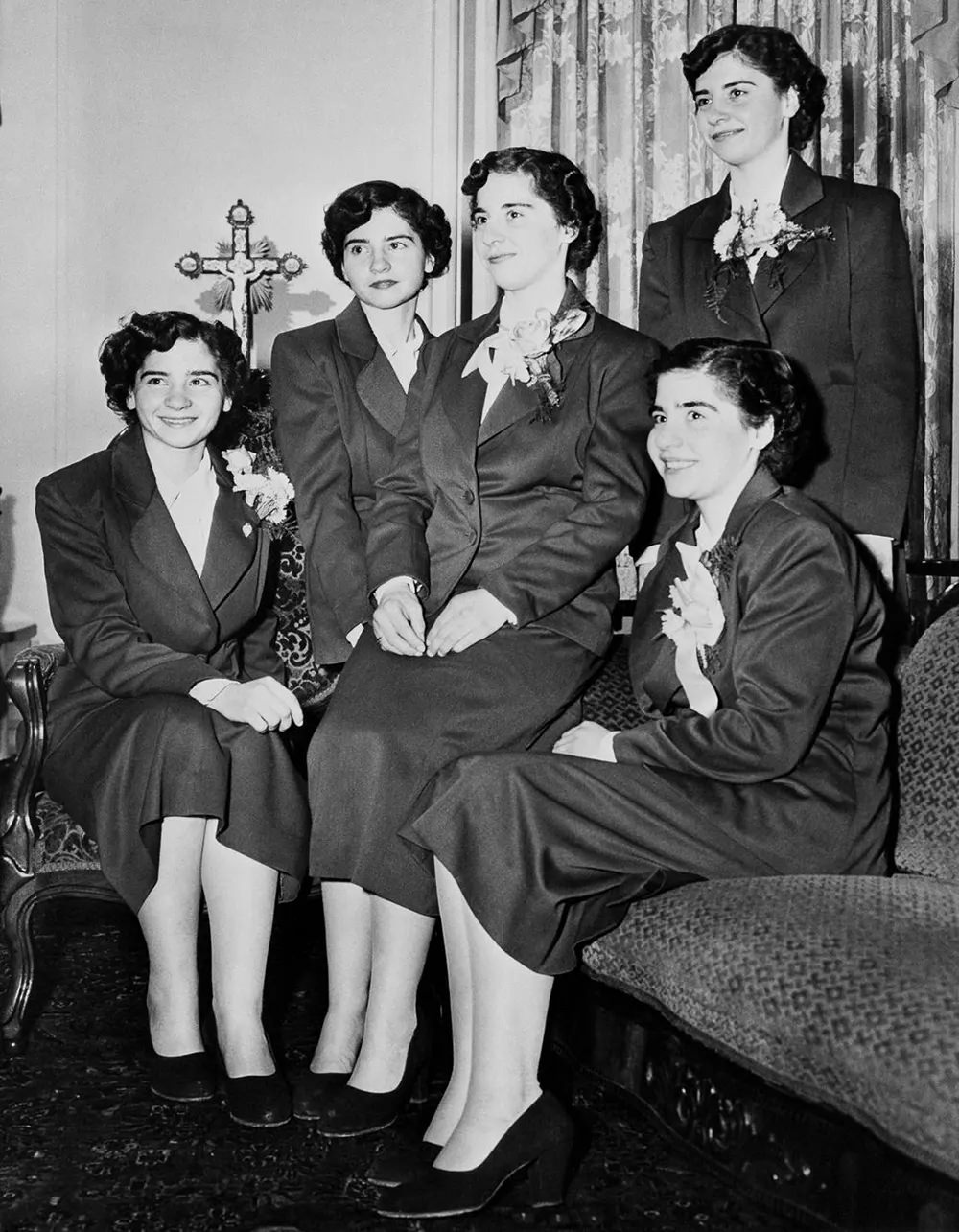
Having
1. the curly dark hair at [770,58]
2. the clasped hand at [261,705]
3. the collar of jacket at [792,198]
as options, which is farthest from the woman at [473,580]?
the curly dark hair at [770,58]

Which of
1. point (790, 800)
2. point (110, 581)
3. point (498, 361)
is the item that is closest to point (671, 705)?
point (790, 800)

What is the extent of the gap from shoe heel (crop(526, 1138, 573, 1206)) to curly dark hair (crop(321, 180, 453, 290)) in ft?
6.23

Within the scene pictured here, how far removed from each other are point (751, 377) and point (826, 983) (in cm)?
109

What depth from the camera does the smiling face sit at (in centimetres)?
245

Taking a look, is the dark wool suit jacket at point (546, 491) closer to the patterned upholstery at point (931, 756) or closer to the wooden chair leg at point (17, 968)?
the patterned upholstery at point (931, 756)

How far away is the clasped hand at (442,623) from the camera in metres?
2.63

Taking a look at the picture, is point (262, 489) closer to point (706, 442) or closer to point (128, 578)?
point (128, 578)

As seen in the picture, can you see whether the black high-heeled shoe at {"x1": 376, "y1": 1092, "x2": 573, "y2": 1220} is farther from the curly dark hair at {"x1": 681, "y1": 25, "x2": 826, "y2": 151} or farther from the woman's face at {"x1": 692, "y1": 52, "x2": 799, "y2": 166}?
the curly dark hair at {"x1": 681, "y1": 25, "x2": 826, "y2": 151}

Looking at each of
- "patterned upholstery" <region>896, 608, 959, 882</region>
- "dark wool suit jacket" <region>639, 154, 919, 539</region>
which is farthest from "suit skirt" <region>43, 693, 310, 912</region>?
"dark wool suit jacket" <region>639, 154, 919, 539</region>

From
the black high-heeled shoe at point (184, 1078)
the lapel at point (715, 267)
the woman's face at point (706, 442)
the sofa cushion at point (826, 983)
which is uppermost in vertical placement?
the lapel at point (715, 267)

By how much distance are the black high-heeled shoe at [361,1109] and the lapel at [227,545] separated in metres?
1.03

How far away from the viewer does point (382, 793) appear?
8.21 feet

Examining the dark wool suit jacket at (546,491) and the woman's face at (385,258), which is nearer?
the dark wool suit jacket at (546,491)

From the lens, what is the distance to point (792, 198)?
10.1ft
